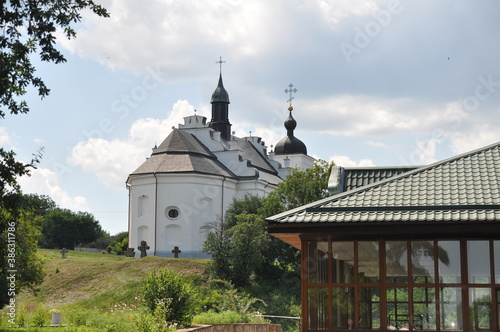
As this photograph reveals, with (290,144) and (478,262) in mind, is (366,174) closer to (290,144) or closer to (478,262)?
(478,262)

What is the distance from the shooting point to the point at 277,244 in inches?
1759

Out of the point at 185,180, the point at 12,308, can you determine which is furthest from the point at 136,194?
the point at 12,308

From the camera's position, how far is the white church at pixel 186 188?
5756 cm

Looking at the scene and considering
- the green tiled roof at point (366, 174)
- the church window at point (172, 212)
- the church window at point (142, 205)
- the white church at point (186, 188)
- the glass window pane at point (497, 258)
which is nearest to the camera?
the glass window pane at point (497, 258)

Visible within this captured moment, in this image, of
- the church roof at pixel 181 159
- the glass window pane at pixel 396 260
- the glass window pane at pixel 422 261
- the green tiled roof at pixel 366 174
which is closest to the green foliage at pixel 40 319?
the green tiled roof at pixel 366 174

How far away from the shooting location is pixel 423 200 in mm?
12406

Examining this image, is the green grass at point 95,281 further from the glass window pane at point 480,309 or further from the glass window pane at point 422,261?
the glass window pane at point 480,309

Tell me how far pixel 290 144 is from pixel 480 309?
222 feet

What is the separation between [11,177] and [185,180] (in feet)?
149

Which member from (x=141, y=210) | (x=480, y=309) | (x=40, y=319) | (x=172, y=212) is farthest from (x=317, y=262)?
(x=141, y=210)

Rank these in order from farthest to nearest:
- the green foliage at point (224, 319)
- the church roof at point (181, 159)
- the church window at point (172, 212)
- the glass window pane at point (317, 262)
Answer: the church roof at point (181, 159) < the church window at point (172, 212) < the green foliage at point (224, 319) < the glass window pane at point (317, 262)

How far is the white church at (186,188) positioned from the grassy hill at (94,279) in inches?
328

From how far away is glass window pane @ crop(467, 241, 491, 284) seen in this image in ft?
38.8

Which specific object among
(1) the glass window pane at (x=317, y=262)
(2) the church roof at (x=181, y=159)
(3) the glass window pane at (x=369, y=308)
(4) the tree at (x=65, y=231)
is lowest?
(3) the glass window pane at (x=369, y=308)
